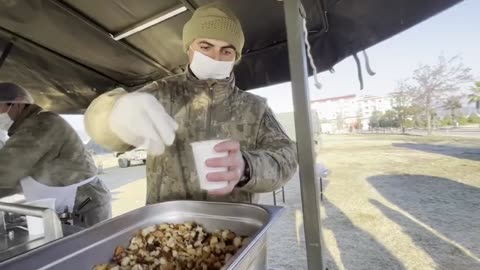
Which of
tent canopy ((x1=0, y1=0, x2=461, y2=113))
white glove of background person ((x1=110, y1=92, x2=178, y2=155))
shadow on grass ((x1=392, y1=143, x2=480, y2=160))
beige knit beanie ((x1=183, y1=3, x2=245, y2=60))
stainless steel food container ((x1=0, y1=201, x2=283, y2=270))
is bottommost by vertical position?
shadow on grass ((x1=392, y1=143, x2=480, y2=160))

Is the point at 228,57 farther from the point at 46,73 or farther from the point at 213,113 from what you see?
the point at 46,73

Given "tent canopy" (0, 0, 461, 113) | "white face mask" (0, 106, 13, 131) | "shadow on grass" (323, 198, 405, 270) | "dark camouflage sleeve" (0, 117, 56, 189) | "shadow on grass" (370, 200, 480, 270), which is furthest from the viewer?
"shadow on grass" (323, 198, 405, 270)

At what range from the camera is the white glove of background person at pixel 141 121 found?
59 cm

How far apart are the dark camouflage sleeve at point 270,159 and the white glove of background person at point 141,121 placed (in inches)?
8.2

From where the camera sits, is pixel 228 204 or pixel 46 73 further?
pixel 46 73

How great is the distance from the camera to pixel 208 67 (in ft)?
3.47

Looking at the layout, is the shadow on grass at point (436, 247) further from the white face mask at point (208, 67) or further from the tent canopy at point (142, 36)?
the white face mask at point (208, 67)

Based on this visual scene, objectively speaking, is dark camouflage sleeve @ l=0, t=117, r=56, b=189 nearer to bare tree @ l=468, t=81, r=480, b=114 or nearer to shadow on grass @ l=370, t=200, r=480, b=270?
shadow on grass @ l=370, t=200, r=480, b=270

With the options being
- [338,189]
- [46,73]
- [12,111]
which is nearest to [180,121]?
[12,111]

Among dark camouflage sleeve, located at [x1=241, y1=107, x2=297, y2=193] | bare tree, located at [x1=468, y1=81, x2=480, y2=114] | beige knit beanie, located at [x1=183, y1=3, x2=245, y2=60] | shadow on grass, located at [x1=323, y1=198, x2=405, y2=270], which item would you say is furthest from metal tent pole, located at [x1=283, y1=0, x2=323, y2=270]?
bare tree, located at [x1=468, y1=81, x2=480, y2=114]

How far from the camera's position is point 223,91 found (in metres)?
1.09

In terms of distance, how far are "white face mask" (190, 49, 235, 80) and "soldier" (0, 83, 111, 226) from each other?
3.61 ft

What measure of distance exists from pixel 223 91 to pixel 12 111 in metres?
1.51

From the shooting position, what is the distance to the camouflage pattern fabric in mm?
1466
